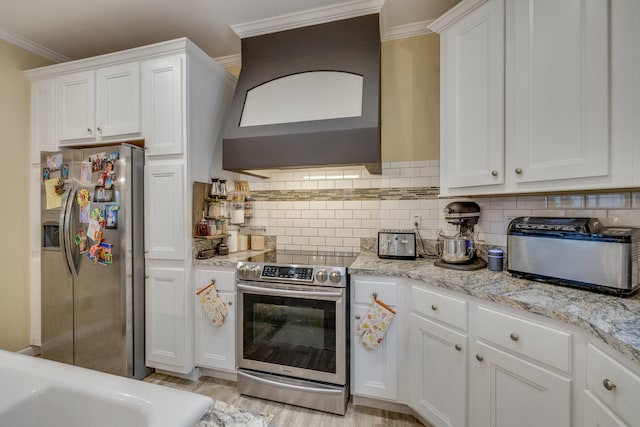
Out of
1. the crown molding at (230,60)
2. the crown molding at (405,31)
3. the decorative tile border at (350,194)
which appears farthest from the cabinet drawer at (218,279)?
the crown molding at (405,31)

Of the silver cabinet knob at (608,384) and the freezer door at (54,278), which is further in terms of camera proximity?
the freezer door at (54,278)

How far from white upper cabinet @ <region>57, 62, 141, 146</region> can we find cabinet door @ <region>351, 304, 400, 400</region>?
84.4 inches

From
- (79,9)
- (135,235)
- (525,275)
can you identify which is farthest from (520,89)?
(79,9)

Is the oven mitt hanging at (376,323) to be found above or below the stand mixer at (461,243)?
below

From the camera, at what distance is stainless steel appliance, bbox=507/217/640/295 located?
1.17 m

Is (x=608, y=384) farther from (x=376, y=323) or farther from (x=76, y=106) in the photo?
(x=76, y=106)

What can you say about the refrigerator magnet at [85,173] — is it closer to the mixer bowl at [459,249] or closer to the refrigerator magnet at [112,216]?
the refrigerator magnet at [112,216]

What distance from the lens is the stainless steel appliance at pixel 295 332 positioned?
6.01ft

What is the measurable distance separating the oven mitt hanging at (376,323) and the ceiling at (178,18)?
196 cm

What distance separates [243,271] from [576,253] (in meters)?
1.82

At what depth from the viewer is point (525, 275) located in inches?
58.5

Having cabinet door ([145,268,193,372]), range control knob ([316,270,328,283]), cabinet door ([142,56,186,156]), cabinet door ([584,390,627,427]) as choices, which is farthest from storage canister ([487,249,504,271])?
cabinet door ([142,56,186,156])

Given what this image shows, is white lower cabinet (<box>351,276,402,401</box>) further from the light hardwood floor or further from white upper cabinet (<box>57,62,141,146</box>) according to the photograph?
white upper cabinet (<box>57,62,141,146</box>)

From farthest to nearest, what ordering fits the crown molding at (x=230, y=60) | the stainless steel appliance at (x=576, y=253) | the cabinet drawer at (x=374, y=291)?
the crown molding at (x=230, y=60), the cabinet drawer at (x=374, y=291), the stainless steel appliance at (x=576, y=253)
